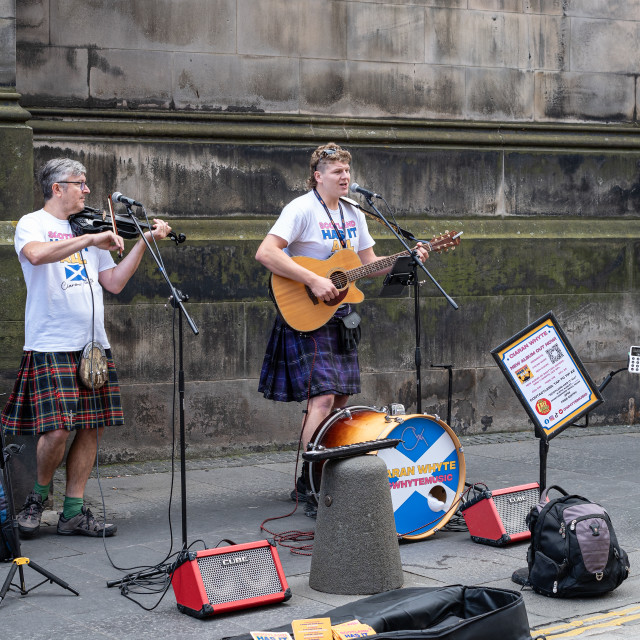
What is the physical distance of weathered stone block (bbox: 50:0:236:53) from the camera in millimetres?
8609

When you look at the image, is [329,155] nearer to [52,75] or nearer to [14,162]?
[14,162]

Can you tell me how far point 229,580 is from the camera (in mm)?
5082

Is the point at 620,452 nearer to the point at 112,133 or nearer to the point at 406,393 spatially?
the point at 406,393

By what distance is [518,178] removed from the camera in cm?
1017

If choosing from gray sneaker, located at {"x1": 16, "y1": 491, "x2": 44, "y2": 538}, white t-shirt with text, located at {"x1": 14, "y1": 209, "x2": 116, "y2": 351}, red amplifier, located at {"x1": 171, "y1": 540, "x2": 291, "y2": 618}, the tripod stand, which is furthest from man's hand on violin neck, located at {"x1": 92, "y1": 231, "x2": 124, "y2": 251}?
red amplifier, located at {"x1": 171, "y1": 540, "x2": 291, "y2": 618}

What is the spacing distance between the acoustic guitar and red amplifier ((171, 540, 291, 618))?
2021 millimetres

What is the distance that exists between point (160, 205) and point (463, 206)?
9.12 feet

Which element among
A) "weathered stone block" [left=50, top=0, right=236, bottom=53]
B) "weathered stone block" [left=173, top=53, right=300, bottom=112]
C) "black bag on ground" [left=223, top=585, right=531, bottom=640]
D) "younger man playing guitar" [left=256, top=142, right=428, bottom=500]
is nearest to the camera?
"black bag on ground" [left=223, top=585, right=531, bottom=640]

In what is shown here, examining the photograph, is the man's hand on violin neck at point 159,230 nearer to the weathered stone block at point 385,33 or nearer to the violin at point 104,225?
the violin at point 104,225

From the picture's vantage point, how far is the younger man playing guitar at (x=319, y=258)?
6898mm

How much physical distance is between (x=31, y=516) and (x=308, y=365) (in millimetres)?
1905

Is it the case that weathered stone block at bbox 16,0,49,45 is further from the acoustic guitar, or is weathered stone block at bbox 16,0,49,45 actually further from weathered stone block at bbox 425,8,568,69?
weathered stone block at bbox 425,8,568,69

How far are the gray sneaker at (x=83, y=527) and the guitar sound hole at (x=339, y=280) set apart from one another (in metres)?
1.98

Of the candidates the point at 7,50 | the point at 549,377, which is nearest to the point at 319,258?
the point at 549,377
